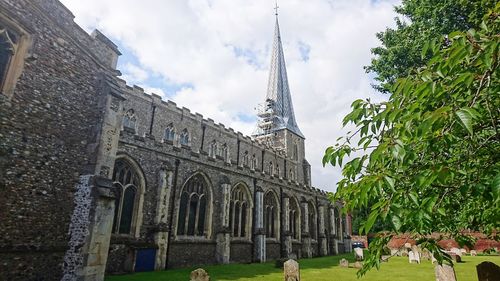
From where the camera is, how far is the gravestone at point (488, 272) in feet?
21.3

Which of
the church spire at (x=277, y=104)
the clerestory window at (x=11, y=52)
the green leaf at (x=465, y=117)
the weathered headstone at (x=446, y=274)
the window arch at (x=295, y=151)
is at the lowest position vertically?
the weathered headstone at (x=446, y=274)

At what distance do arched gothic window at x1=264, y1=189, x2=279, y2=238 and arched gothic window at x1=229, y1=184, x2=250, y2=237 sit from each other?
2.28 m

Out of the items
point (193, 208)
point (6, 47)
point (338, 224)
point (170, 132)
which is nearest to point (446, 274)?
point (193, 208)

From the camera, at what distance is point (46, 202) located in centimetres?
720

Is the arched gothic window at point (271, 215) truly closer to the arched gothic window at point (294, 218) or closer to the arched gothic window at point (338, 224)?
the arched gothic window at point (294, 218)

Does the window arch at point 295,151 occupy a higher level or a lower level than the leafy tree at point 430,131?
higher

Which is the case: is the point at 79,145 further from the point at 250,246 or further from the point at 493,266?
the point at 250,246

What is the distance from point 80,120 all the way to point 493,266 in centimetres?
1081

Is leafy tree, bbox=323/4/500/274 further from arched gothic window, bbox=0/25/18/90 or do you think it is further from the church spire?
the church spire

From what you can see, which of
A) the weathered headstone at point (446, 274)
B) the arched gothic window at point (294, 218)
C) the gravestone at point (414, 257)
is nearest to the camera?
the weathered headstone at point (446, 274)

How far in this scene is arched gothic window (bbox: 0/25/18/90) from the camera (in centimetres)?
699

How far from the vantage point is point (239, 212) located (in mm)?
18531

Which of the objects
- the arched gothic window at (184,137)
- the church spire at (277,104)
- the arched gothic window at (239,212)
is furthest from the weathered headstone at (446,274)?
the church spire at (277,104)

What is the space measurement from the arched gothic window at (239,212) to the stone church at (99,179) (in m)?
0.06
